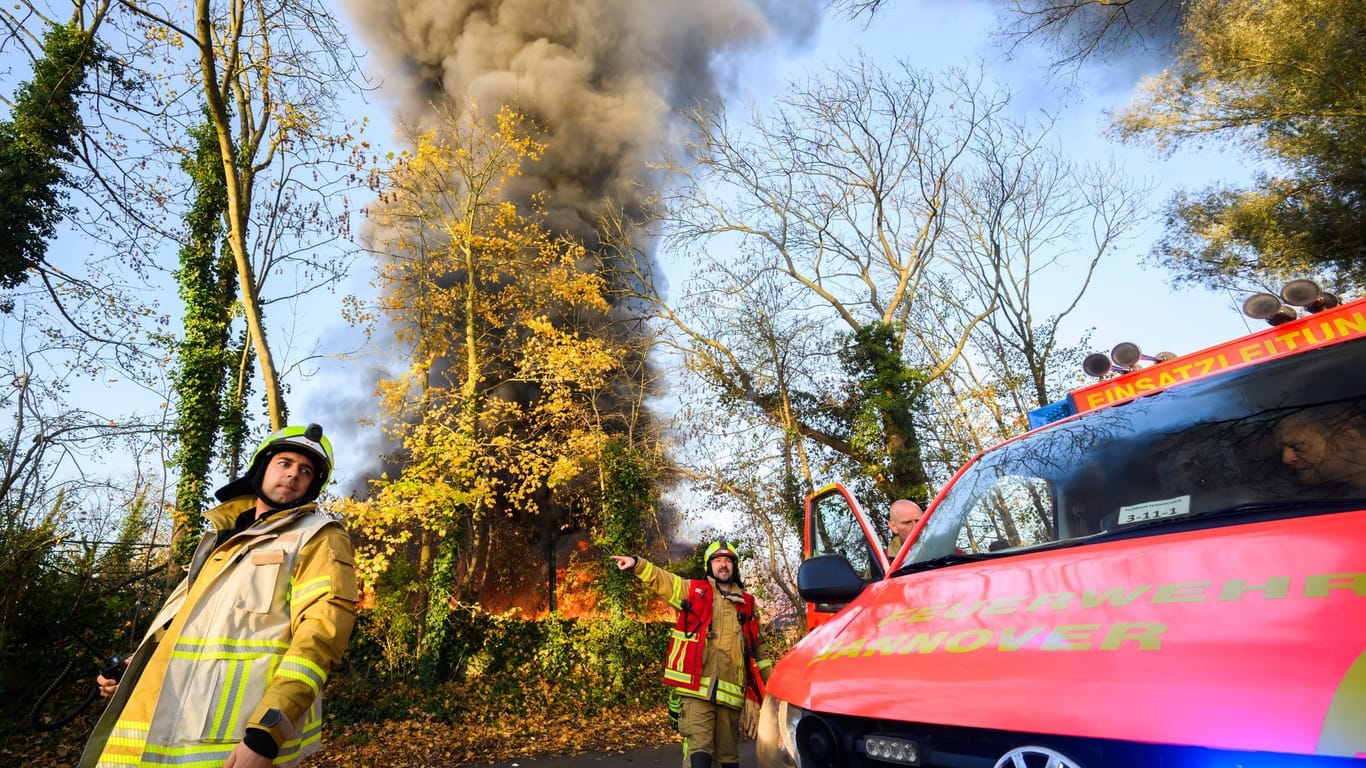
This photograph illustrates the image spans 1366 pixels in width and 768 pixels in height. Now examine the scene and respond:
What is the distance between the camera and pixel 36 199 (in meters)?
11.3

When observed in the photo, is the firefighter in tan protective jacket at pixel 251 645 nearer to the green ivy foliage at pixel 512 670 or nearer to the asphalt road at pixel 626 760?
the asphalt road at pixel 626 760

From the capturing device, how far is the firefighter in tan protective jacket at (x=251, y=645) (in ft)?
6.78

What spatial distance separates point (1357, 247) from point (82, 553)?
71.9 ft

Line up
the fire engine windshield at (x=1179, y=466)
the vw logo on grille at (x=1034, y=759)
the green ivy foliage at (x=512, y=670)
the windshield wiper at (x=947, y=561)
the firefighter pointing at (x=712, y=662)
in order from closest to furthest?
the vw logo on grille at (x=1034, y=759)
the fire engine windshield at (x=1179, y=466)
the windshield wiper at (x=947, y=561)
the firefighter pointing at (x=712, y=662)
the green ivy foliage at (x=512, y=670)

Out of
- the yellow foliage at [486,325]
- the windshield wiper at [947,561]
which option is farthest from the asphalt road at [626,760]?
the windshield wiper at [947,561]

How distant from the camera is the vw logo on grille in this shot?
1148 mm

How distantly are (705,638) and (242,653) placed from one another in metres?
3.23

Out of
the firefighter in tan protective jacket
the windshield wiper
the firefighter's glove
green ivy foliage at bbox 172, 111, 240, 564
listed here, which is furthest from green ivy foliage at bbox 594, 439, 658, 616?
the windshield wiper

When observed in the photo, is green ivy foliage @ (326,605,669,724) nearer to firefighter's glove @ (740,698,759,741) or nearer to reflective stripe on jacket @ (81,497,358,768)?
firefighter's glove @ (740,698,759,741)

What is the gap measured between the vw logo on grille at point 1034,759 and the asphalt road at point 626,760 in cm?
806

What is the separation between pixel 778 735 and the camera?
1.91m

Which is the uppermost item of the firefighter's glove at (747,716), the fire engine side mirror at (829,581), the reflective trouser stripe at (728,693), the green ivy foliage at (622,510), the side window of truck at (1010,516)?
the green ivy foliage at (622,510)

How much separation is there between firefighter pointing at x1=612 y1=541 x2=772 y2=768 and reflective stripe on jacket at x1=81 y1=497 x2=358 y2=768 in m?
2.45

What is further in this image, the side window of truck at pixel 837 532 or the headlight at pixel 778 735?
the side window of truck at pixel 837 532
